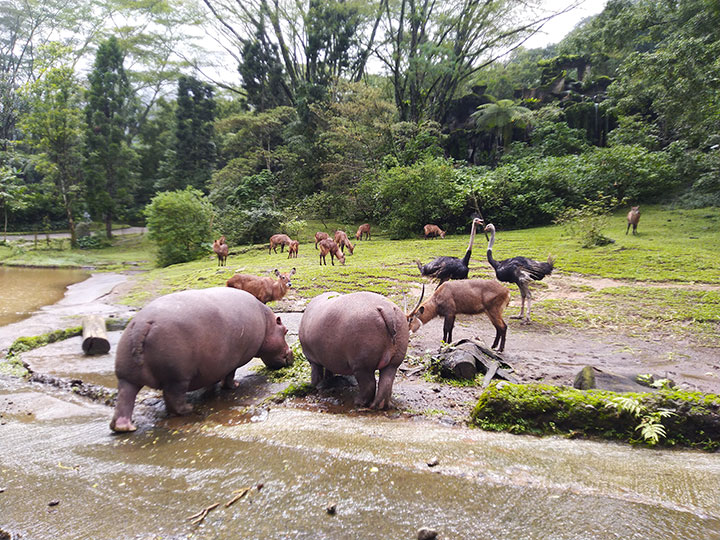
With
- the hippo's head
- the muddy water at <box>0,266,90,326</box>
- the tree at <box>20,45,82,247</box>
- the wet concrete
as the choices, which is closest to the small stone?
the wet concrete

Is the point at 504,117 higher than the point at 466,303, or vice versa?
the point at 504,117

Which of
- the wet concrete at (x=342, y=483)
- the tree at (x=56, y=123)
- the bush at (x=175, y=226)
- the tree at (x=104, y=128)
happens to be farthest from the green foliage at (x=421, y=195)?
the tree at (x=104, y=128)

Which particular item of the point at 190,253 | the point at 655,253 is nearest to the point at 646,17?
the point at 655,253

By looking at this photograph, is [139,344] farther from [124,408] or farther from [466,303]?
[466,303]

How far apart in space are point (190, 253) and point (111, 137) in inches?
673

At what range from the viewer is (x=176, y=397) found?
133 inches

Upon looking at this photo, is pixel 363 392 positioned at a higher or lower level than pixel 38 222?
lower

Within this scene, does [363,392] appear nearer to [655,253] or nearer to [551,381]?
[551,381]

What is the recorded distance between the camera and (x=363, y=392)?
3527 mm

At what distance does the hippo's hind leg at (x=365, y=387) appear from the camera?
3.49m

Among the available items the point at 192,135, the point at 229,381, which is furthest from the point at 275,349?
the point at 192,135

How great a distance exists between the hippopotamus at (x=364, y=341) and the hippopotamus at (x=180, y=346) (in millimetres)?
862

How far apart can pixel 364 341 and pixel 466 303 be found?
8.20 ft

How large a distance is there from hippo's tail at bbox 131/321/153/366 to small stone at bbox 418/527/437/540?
2.69 meters
